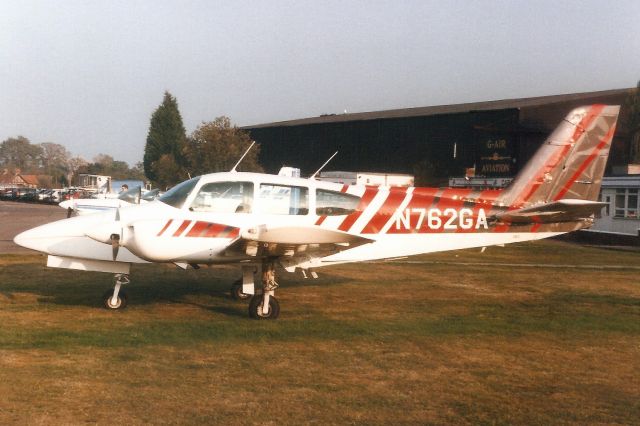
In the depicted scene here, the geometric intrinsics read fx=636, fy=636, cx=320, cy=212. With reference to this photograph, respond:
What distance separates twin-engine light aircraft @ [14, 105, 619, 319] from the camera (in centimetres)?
1052

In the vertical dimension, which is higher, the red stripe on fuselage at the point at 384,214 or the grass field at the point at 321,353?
the red stripe on fuselage at the point at 384,214

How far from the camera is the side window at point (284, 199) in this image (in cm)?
1132

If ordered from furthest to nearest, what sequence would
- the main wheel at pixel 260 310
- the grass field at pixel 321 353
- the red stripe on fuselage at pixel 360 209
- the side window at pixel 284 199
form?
1. the red stripe on fuselage at pixel 360 209
2. the side window at pixel 284 199
3. the main wheel at pixel 260 310
4. the grass field at pixel 321 353

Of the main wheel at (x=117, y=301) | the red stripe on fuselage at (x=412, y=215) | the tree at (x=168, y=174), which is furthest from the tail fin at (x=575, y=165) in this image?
the tree at (x=168, y=174)

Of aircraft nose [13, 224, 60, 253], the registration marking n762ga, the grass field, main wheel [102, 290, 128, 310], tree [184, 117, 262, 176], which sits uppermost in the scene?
tree [184, 117, 262, 176]

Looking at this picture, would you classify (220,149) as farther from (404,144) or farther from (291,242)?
(291,242)

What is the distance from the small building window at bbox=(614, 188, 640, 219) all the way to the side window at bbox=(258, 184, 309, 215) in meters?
23.9

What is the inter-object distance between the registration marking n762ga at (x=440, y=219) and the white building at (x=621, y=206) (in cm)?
1995

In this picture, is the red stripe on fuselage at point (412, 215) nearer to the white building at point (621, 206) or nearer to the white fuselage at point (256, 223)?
the white fuselage at point (256, 223)

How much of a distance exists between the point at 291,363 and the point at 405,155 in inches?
1964

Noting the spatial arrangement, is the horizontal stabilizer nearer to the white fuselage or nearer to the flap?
the white fuselage

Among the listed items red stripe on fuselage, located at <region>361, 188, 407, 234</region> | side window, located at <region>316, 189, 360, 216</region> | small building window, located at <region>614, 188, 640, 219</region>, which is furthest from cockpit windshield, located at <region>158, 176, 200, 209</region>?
small building window, located at <region>614, 188, 640, 219</region>

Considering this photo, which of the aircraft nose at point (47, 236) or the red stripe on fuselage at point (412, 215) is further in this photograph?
the red stripe on fuselage at point (412, 215)

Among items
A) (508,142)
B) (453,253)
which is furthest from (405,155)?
(453,253)
